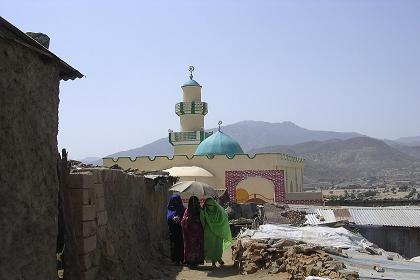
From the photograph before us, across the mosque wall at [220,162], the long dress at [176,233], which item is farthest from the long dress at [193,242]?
the mosque wall at [220,162]

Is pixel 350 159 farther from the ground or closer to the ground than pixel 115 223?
farther from the ground

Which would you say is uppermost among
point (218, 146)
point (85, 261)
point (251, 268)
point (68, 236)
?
point (218, 146)

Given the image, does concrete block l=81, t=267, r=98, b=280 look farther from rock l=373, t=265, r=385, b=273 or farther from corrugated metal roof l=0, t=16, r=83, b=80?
rock l=373, t=265, r=385, b=273

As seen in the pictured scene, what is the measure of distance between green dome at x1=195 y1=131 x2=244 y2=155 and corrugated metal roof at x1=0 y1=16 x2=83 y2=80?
70.7ft

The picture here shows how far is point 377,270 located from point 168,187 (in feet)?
23.9

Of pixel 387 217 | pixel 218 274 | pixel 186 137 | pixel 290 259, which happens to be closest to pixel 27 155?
pixel 290 259

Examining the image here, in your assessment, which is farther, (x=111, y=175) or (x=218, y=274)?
(x=218, y=274)

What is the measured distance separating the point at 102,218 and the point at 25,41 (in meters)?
2.75

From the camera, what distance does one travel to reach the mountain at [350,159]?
377 ft

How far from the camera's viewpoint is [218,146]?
2730 cm

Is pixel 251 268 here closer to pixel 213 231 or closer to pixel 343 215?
pixel 213 231

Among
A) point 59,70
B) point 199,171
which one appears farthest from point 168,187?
point 199,171

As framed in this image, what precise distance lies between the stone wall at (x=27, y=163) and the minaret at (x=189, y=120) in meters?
25.3

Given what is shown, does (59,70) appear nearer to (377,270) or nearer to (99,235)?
(99,235)
